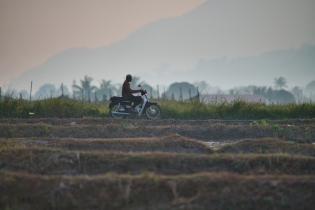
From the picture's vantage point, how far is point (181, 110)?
20750 millimetres

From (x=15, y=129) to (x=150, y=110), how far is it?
5956mm

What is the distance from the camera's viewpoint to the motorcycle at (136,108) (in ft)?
63.1

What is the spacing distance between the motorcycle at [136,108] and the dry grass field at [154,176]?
285 inches

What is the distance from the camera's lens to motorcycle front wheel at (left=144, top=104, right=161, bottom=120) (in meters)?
19.5

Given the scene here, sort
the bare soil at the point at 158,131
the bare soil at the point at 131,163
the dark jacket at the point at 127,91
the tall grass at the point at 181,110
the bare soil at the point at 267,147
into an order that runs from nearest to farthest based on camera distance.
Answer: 1. the bare soil at the point at 131,163
2. the bare soil at the point at 267,147
3. the bare soil at the point at 158,131
4. the dark jacket at the point at 127,91
5. the tall grass at the point at 181,110

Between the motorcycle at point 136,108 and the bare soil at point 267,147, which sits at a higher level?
the motorcycle at point 136,108

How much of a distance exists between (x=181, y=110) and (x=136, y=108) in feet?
7.82

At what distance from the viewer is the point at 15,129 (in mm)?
15219

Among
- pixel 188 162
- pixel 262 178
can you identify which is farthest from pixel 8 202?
pixel 262 178

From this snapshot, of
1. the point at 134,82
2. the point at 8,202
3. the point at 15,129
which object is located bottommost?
the point at 8,202

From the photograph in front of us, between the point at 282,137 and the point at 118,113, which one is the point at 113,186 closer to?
the point at 282,137

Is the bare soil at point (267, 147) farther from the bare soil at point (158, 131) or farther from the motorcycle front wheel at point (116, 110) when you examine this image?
the motorcycle front wheel at point (116, 110)

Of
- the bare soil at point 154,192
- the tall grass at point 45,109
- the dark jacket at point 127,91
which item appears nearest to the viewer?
the bare soil at point 154,192

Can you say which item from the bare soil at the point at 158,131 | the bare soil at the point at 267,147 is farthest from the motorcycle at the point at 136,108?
the bare soil at the point at 267,147
